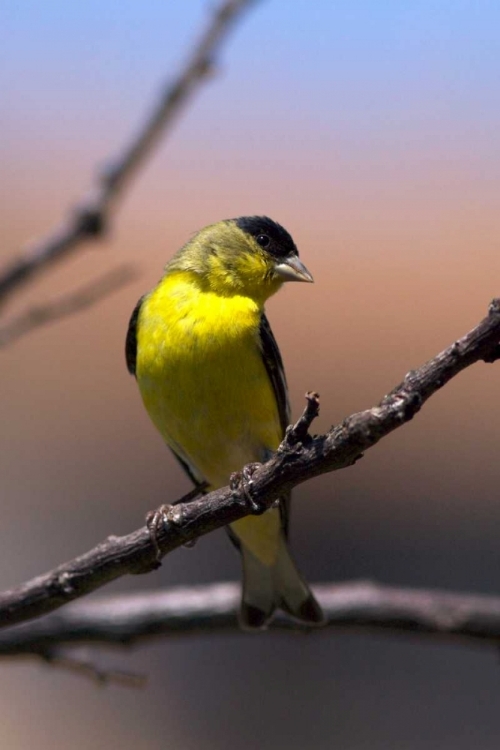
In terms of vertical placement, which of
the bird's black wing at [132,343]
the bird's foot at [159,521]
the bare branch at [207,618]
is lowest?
the bare branch at [207,618]

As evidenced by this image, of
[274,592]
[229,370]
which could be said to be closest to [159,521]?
[229,370]

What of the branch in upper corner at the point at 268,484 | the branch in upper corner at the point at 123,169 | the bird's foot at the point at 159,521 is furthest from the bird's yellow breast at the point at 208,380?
the branch in upper corner at the point at 123,169

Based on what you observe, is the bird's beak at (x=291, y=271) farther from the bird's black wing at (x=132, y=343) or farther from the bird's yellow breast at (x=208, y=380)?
the bird's black wing at (x=132, y=343)

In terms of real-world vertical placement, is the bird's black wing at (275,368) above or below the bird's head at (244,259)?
below

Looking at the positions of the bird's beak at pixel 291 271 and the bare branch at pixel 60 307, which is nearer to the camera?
the bare branch at pixel 60 307

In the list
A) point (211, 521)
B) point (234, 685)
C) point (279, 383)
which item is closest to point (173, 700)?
point (234, 685)

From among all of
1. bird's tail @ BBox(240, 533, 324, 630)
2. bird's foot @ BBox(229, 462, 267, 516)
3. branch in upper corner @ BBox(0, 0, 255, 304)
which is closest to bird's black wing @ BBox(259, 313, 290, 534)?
bird's tail @ BBox(240, 533, 324, 630)

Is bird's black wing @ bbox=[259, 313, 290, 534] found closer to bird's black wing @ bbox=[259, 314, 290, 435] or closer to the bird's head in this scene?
bird's black wing @ bbox=[259, 314, 290, 435]
